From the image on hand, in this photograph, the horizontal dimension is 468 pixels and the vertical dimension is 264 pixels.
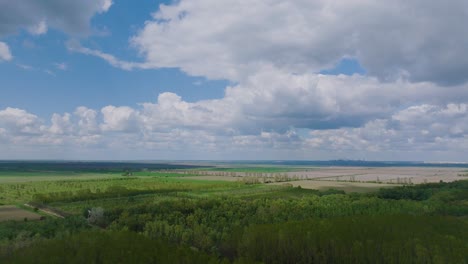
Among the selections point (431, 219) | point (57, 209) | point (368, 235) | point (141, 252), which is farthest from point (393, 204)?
point (57, 209)

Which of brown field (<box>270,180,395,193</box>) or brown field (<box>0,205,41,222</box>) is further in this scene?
brown field (<box>270,180,395,193</box>)

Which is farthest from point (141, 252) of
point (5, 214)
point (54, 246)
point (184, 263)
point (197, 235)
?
point (5, 214)

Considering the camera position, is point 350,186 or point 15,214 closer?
point 15,214

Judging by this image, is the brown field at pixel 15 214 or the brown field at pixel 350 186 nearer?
the brown field at pixel 15 214

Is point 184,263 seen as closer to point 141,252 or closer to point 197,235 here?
point 141,252

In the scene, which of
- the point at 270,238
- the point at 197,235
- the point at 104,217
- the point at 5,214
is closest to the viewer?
the point at 270,238

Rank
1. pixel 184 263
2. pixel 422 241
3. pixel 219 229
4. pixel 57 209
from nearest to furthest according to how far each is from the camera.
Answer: pixel 184 263
pixel 422 241
pixel 219 229
pixel 57 209

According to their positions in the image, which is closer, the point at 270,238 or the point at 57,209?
the point at 270,238
